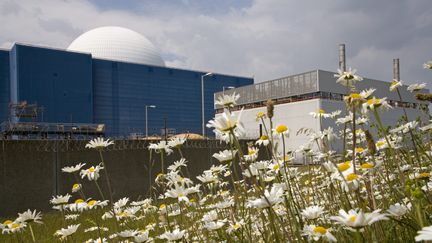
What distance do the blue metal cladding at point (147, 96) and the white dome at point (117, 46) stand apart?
16.2ft

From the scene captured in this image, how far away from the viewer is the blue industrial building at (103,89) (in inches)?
2367

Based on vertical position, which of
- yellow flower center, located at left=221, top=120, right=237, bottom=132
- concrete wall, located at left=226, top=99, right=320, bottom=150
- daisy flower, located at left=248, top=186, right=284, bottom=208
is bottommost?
daisy flower, located at left=248, top=186, right=284, bottom=208

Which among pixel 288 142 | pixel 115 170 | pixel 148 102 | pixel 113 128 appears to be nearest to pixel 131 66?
pixel 148 102

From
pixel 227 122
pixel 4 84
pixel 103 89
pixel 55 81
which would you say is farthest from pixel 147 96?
pixel 227 122

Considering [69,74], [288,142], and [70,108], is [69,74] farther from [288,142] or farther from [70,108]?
[288,142]

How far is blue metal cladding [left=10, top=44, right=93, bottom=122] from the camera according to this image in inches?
2324

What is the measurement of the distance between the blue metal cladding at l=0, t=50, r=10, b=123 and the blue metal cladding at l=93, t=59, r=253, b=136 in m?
12.6

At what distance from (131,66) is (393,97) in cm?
4383

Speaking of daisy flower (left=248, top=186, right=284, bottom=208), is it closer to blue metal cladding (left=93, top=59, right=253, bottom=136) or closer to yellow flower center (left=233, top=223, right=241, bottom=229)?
yellow flower center (left=233, top=223, right=241, bottom=229)

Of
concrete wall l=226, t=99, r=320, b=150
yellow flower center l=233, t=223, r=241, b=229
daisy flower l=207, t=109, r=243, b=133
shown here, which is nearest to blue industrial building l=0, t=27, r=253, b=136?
concrete wall l=226, t=99, r=320, b=150

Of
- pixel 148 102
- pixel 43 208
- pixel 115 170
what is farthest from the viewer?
pixel 148 102

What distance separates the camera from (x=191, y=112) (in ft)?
263

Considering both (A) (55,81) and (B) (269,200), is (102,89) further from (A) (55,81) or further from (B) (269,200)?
(B) (269,200)

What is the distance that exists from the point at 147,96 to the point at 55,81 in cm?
1733
